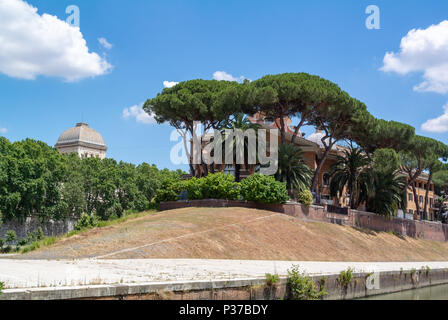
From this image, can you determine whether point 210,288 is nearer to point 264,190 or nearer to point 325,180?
point 264,190

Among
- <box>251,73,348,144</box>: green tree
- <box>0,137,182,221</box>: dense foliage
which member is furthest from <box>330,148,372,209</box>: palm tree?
<box>0,137,182,221</box>: dense foliage

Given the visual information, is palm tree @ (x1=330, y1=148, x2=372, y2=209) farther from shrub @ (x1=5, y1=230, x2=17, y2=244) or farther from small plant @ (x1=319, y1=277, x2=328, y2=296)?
shrub @ (x1=5, y1=230, x2=17, y2=244)

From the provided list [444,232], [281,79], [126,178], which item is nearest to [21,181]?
[126,178]

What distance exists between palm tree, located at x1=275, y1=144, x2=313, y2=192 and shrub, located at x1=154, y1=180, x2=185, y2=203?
8153 millimetres

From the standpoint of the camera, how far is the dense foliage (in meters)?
44.7

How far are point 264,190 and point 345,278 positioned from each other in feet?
57.7

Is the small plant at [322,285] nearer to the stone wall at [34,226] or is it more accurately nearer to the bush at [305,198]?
the bush at [305,198]

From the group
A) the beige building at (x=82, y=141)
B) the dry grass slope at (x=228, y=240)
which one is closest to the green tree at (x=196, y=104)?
the dry grass slope at (x=228, y=240)

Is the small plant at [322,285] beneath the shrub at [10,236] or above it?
above

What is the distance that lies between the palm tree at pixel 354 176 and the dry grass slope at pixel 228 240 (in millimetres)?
6533

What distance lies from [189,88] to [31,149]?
18.4 metres

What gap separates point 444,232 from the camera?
53312 millimetres

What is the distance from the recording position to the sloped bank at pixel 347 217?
109ft
